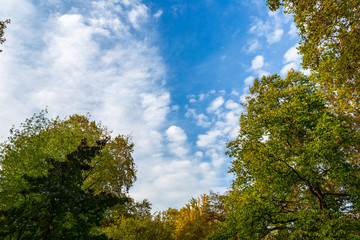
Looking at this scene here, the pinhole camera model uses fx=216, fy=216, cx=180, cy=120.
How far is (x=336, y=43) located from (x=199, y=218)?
22.4 meters

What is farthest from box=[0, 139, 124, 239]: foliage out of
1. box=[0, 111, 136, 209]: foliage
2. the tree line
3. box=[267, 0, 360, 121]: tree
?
Result: box=[267, 0, 360, 121]: tree

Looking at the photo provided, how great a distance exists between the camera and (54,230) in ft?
26.0

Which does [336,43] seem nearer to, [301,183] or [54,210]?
[301,183]

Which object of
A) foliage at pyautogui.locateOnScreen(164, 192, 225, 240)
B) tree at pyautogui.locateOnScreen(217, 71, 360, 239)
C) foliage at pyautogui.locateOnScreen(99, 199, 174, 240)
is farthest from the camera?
foliage at pyautogui.locateOnScreen(164, 192, 225, 240)

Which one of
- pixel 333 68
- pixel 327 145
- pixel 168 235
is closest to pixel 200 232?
pixel 168 235

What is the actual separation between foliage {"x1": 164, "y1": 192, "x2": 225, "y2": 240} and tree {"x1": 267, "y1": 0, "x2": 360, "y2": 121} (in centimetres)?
1903

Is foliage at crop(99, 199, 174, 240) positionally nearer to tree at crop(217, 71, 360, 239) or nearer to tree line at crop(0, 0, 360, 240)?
tree line at crop(0, 0, 360, 240)

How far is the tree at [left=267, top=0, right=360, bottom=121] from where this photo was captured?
8.84m

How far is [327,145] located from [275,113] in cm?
430

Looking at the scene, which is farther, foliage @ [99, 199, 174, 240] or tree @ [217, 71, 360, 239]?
foliage @ [99, 199, 174, 240]

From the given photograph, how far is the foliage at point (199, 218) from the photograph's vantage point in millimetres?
24181

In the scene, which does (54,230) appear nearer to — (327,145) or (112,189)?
(327,145)

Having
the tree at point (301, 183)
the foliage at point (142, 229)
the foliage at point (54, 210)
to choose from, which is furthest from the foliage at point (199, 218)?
the foliage at point (54, 210)

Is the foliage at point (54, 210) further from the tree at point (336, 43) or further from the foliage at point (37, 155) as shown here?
the tree at point (336, 43)
